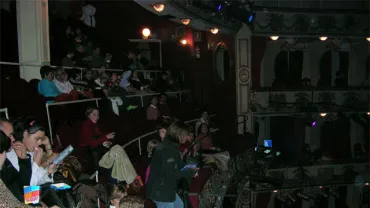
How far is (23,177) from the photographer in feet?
10.7

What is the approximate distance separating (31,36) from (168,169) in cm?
476

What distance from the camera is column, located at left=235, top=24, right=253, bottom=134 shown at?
44.3 feet

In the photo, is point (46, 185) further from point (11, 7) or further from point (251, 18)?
point (251, 18)

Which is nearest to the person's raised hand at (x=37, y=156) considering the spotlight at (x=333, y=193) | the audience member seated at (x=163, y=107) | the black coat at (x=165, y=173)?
the black coat at (x=165, y=173)

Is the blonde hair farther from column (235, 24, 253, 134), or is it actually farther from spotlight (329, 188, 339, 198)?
spotlight (329, 188, 339, 198)

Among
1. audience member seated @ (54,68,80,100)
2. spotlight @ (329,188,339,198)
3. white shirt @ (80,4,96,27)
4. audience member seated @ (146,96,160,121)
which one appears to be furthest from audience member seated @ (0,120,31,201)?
spotlight @ (329,188,339,198)

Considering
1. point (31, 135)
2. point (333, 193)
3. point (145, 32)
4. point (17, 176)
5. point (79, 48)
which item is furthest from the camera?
point (333, 193)

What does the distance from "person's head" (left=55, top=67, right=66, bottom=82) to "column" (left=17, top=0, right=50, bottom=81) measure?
0.84 metres

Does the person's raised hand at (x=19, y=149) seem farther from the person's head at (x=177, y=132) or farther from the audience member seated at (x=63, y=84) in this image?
the audience member seated at (x=63, y=84)

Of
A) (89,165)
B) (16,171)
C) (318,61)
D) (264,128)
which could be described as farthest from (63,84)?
(318,61)

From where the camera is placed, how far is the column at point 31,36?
7.34m

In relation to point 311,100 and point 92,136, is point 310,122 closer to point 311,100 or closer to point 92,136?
point 311,100

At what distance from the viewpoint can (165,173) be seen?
13.7 ft

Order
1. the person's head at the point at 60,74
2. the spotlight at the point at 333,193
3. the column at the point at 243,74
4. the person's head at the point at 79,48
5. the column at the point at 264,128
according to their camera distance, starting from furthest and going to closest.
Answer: the column at the point at 264,128 → the spotlight at the point at 333,193 → the column at the point at 243,74 → the person's head at the point at 79,48 → the person's head at the point at 60,74
